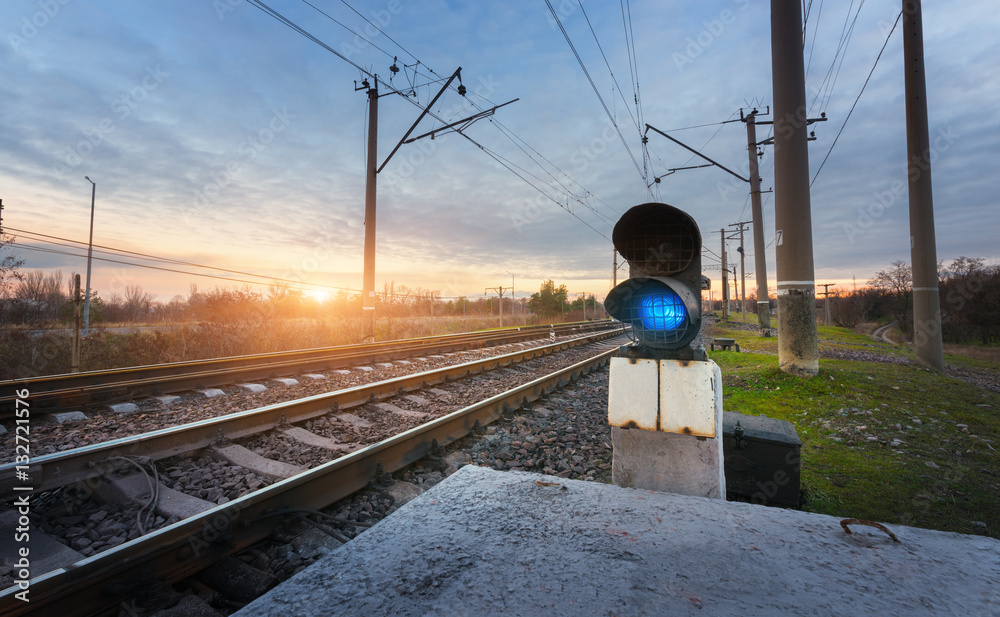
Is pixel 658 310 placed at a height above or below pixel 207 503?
above

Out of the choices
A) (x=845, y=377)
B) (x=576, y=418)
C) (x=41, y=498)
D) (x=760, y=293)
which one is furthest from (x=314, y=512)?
(x=760, y=293)

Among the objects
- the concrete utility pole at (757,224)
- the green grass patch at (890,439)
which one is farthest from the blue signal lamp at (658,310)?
the concrete utility pole at (757,224)

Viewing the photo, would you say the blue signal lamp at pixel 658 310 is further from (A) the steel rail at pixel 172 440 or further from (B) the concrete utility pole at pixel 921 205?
(B) the concrete utility pole at pixel 921 205

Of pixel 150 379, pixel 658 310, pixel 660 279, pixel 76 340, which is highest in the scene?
pixel 660 279

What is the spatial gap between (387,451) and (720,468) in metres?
2.71

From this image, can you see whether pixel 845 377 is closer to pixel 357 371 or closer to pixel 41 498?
pixel 357 371

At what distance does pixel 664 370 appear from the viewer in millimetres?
2287

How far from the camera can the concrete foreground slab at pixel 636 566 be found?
1149 mm

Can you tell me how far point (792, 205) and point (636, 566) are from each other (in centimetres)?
799

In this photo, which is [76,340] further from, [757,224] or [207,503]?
[757,224]

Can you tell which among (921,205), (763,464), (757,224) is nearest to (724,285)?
(757,224)

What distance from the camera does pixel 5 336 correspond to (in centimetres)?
1032

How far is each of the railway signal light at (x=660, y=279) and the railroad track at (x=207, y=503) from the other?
251cm

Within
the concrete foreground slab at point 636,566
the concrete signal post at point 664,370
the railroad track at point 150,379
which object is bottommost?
the railroad track at point 150,379
